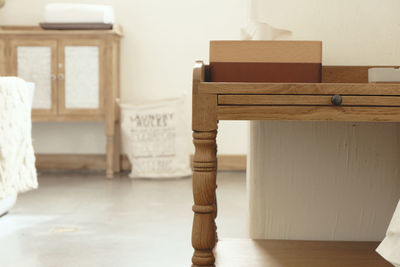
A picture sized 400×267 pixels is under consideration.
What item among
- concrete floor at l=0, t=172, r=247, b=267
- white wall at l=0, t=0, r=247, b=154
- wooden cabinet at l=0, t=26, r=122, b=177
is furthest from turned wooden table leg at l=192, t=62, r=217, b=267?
white wall at l=0, t=0, r=247, b=154

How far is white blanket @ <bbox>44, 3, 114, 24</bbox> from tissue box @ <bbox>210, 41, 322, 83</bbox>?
2.52 meters

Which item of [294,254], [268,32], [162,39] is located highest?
[162,39]

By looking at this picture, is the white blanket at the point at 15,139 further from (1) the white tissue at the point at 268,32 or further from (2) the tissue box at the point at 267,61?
(2) the tissue box at the point at 267,61

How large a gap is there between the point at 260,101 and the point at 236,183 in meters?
2.35

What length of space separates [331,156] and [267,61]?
1.52ft

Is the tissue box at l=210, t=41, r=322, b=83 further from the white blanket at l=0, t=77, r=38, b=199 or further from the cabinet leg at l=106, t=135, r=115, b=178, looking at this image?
the cabinet leg at l=106, t=135, r=115, b=178

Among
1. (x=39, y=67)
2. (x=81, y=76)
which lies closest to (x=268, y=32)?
(x=81, y=76)

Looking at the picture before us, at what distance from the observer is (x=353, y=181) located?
1.56 metres

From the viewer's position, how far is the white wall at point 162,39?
3.95 m

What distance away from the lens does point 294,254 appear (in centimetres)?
141

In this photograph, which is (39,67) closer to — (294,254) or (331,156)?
(331,156)

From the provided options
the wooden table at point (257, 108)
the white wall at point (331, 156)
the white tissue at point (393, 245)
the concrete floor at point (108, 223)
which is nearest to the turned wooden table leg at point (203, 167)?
the wooden table at point (257, 108)

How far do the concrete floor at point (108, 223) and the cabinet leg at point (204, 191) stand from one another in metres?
0.65

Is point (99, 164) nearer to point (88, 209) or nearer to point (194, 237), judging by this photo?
point (88, 209)
